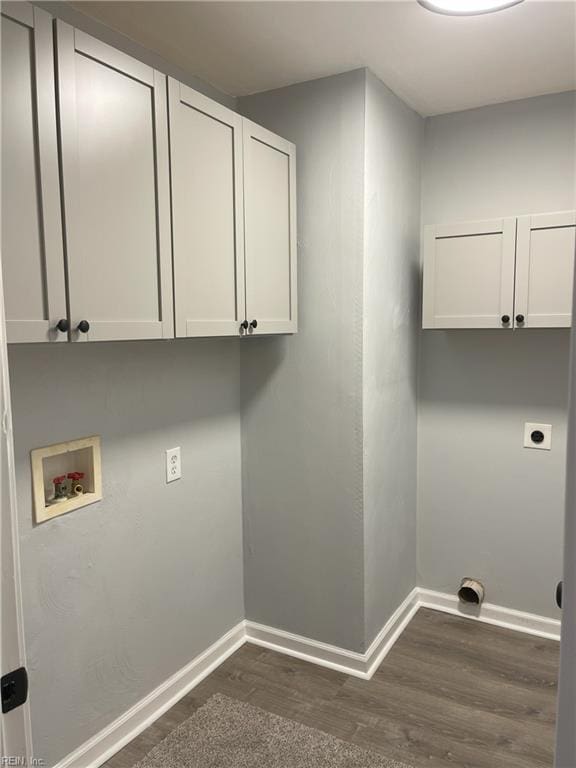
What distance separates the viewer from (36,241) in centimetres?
139

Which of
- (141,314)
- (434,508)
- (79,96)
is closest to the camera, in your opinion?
(79,96)

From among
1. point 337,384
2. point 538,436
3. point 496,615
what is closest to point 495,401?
point 538,436

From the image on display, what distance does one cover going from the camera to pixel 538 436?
276cm

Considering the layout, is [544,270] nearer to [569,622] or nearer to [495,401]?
[495,401]

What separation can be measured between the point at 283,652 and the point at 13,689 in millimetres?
2019

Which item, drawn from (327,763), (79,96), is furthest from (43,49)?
(327,763)

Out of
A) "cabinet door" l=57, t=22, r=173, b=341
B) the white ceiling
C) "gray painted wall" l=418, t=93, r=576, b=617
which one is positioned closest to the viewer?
"cabinet door" l=57, t=22, r=173, b=341

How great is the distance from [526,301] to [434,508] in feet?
4.01

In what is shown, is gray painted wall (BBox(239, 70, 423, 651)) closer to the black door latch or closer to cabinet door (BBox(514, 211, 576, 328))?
cabinet door (BBox(514, 211, 576, 328))

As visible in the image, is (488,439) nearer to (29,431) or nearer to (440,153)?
(440,153)

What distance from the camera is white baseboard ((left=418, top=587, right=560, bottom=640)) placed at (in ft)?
9.21

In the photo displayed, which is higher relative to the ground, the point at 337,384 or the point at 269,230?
the point at 269,230

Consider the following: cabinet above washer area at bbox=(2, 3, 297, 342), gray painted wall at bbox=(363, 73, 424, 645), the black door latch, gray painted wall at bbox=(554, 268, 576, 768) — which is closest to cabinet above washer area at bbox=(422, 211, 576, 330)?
gray painted wall at bbox=(363, 73, 424, 645)

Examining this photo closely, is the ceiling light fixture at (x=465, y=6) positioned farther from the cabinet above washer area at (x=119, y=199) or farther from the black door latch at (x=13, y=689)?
the black door latch at (x=13, y=689)
